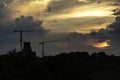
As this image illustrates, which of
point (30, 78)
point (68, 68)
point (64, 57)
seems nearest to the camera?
point (30, 78)

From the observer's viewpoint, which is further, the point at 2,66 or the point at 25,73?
the point at 2,66

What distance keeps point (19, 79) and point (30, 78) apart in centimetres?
385

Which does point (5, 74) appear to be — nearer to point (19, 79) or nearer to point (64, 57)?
point (19, 79)

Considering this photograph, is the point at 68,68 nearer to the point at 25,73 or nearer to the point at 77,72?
the point at 77,72

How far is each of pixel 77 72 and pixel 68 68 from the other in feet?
10.8

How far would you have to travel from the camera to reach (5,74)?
167 metres

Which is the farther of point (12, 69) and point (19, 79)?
point (12, 69)

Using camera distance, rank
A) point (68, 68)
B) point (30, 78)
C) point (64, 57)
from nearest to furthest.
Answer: point (30, 78)
point (68, 68)
point (64, 57)

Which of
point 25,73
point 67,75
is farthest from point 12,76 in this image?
point 67,75

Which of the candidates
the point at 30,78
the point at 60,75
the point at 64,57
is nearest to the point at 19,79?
the point at 30,78

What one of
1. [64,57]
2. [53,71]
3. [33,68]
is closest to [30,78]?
[33,68]

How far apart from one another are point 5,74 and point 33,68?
8829 mm

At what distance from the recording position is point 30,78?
541ft

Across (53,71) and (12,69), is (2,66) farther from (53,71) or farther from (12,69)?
(53,71)
